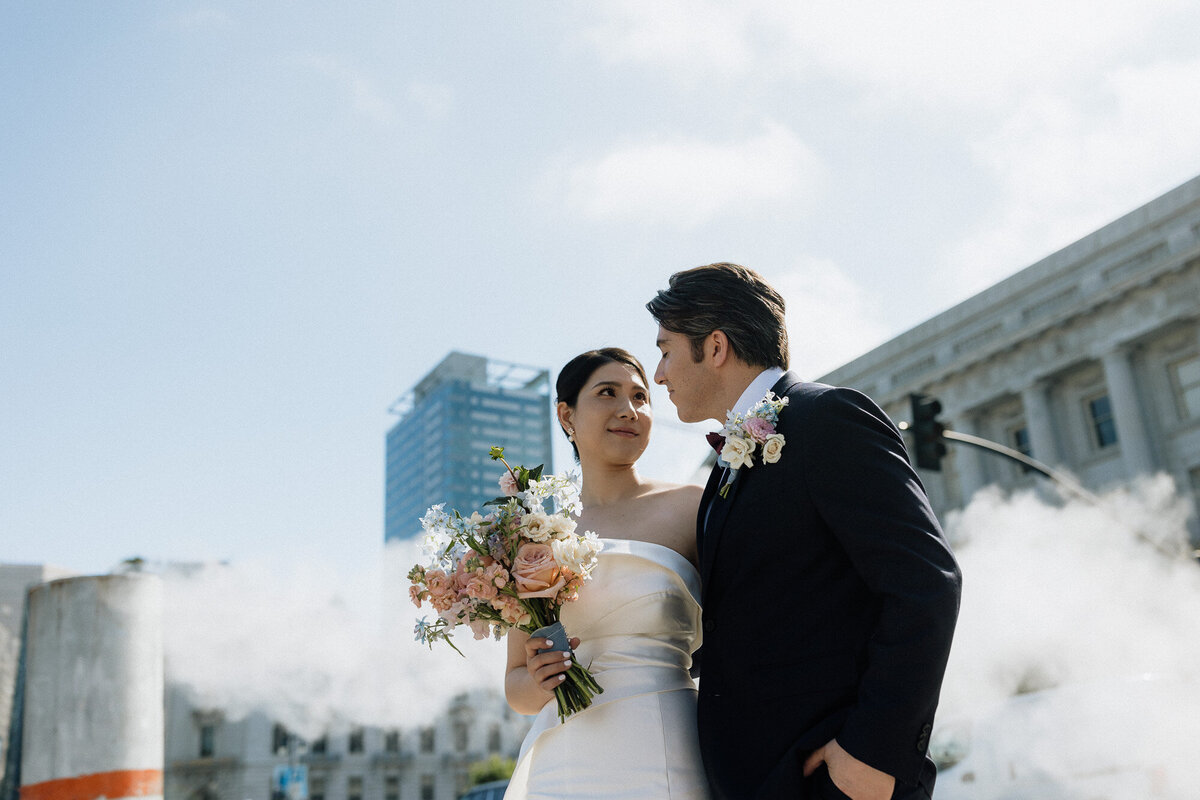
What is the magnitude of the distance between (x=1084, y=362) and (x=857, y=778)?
31.9 m

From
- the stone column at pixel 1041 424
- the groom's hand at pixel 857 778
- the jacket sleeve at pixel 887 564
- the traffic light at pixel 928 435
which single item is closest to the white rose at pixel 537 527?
the jacket sleeve at pixel 887 564

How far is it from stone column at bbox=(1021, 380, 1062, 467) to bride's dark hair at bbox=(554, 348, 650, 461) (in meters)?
30.0

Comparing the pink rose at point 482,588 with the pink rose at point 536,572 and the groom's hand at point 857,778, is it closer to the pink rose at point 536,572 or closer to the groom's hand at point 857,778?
the pink rose at point 536,572

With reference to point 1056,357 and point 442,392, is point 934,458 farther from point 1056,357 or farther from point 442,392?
point 442,392

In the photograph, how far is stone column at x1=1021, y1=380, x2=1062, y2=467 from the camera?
31188 mm

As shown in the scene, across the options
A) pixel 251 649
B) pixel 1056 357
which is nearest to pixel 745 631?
pixel 1056 357

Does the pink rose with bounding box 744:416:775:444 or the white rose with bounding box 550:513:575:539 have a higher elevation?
the pink rose with bounding box 744:416:775:444

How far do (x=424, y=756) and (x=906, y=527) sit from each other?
8303 centimetres

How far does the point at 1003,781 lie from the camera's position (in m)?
8.54

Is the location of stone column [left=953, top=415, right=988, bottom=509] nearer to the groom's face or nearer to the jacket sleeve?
the groom's face

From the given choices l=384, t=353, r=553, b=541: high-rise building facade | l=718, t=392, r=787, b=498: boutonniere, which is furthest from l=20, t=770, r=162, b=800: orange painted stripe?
l=384, t=353, r=553, b=541: high-rise building facade

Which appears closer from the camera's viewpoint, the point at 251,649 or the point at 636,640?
the point at 636,640

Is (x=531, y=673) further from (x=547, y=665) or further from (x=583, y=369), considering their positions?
(x=583, y=369)

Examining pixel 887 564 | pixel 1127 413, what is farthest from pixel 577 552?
pixel 1127 413
